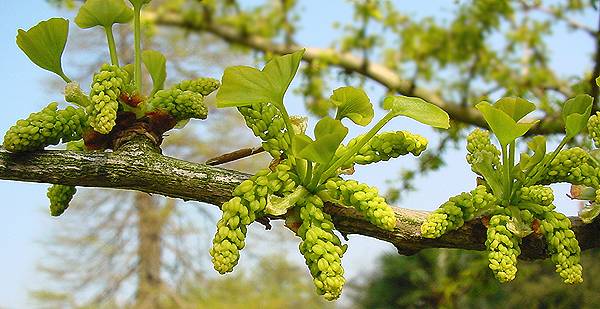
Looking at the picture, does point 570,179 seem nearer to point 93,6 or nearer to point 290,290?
point 93,6

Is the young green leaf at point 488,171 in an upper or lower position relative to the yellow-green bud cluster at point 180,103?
lower

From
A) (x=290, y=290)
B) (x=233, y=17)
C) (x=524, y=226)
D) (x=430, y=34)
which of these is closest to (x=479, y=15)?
(x=430, y=34)

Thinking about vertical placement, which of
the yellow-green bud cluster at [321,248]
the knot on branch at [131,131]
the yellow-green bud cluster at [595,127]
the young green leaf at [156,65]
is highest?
the young green leaf at [156,65]

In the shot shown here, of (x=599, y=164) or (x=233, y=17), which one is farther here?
(x=233, y=17)

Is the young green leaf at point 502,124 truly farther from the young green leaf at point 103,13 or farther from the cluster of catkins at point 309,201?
the young green leaf at point 103,13

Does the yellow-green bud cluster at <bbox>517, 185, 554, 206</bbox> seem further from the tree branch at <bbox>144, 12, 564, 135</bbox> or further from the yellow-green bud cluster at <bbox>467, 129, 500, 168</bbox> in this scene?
the tree branch at <bbox>144, 12, 564, 135</bbox>

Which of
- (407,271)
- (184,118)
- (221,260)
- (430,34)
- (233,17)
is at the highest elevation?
(233,17)

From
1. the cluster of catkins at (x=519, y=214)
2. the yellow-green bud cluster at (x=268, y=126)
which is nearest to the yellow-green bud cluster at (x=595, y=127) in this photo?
the cluster of catkins at (x=519, y=214)

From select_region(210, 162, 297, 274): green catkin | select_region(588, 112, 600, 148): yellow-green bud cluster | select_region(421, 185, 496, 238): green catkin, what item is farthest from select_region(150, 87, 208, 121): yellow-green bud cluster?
select_region(588, 112, 600, 148): yellow-green bud cluster
